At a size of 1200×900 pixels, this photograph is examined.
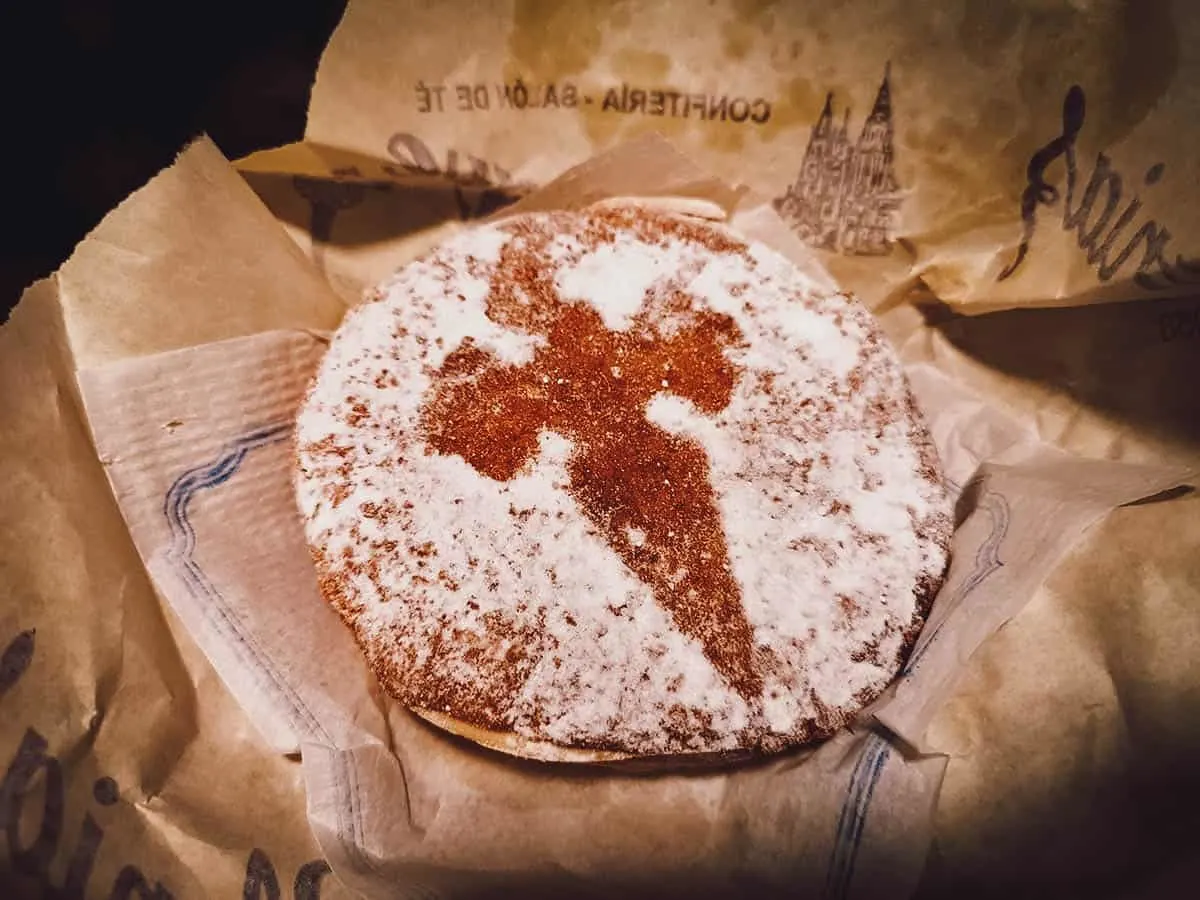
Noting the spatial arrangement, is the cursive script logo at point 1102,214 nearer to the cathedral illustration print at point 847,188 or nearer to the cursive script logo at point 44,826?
the cathedral illustration print at point 847,188

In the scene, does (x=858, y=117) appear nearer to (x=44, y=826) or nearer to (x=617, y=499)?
(x=617, y=499)

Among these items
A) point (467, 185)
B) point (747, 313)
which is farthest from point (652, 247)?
point (467, 185)

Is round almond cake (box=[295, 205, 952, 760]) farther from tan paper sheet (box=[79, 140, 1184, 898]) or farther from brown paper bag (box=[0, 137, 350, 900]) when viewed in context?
brown paper bag (box=[0, 137, 350, 900])

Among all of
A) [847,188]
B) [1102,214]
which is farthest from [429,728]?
[1102,214]

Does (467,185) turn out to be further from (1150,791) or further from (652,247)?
(1150,791)

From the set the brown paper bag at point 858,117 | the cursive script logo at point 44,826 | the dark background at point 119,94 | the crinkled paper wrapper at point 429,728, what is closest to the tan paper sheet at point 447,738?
the crinkled paper wrapper at point 429,728

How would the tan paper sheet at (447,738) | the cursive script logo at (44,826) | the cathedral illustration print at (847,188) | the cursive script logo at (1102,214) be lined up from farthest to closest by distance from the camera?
the cathedral illustration print at (847,188) < the cursive script logo at (1102,214) < the tan paper sheet at (447,738) < the cursive script logo at (44,826)

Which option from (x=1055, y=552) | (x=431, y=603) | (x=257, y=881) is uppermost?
(x=1055, y=552)
